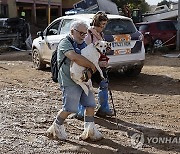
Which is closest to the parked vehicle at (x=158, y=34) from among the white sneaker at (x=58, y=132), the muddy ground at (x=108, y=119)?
the muddy ground at (x=108, y=119)

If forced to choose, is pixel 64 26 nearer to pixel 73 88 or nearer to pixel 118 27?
pixel 118 27

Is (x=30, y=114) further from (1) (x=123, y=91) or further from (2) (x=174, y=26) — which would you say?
(2) (x=174, y=26)

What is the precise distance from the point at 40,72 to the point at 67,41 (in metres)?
7.01

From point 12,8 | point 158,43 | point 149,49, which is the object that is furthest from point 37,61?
point 12,8

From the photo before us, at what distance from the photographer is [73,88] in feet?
16.2

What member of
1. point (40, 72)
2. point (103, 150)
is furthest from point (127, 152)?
point (40, 72)

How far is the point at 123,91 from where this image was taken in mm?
8742

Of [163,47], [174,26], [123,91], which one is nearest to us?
[123,91]

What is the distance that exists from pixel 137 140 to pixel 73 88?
1.13 meters

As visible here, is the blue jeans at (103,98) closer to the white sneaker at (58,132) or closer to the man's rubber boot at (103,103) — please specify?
the man's rubber boot at (103,103)

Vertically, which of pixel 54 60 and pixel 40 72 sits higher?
pixel 54 60

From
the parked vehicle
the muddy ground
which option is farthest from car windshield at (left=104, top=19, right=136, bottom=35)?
the parked vehicle

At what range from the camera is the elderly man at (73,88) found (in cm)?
480

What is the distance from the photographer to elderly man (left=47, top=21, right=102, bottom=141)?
15.7 ft
